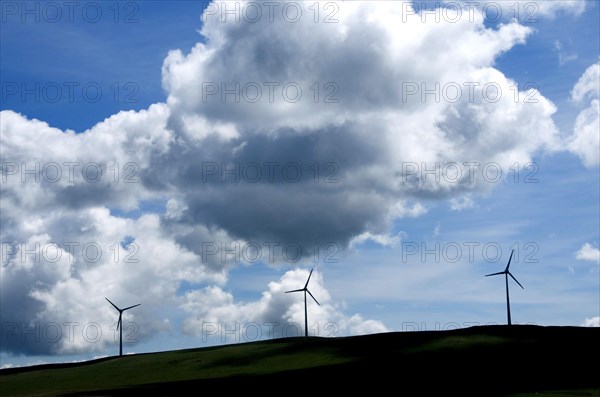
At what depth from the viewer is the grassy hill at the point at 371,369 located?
95.4 meters

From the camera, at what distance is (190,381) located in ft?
371

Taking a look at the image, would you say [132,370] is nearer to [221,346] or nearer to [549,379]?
[221,346]

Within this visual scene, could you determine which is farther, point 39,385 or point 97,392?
point 39,385

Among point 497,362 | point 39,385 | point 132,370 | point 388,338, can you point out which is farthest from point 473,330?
point 39,385

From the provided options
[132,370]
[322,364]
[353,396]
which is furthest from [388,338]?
[353,396]

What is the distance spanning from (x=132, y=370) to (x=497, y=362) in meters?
63.5

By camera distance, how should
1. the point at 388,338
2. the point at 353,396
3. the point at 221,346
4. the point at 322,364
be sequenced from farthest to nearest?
the point at 221,346 < the point at 388,338 < the point at 322,364 < the point at 353,396

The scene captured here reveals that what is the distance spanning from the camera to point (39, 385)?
133 meters

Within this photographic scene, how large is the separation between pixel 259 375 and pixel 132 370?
33.3 m

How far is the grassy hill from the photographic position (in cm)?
9538

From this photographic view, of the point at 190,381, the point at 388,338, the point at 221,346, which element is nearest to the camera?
the point at 190,381

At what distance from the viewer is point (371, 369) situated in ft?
366

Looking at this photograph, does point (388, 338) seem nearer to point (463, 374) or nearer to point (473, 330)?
point (473, 330)

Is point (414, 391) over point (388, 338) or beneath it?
beneath
